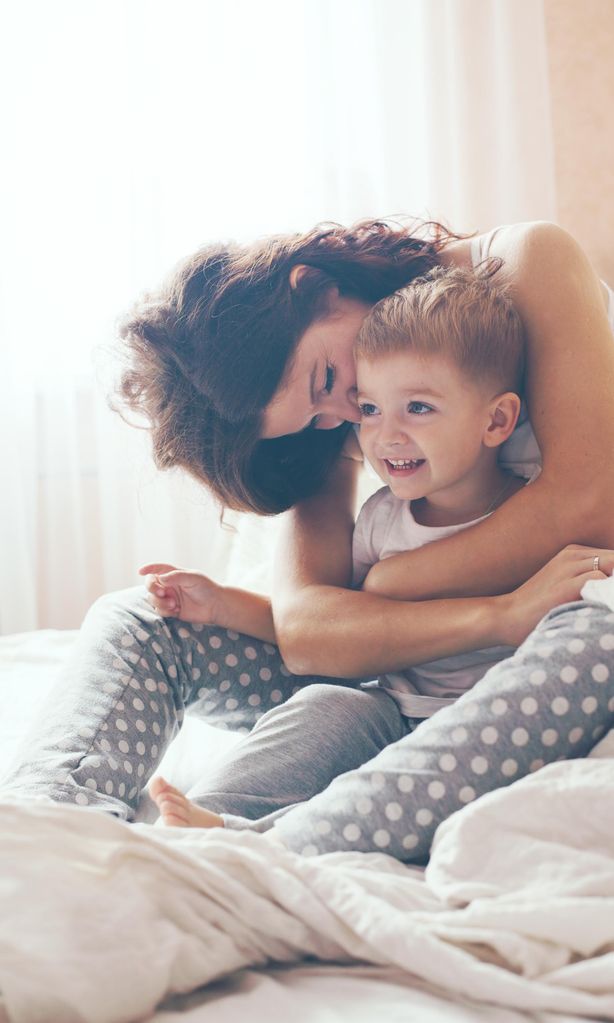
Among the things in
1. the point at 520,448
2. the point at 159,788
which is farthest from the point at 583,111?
the point at 159,788

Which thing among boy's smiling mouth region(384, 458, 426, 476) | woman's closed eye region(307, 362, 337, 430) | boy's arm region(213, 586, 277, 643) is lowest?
boy's arm region(213, 586, 277, 643)

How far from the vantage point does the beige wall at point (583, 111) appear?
273 centimetres

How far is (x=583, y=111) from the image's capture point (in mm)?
2760

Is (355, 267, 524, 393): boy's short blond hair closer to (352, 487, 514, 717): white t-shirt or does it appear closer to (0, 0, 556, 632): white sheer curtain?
(352, 487, 514, 717): white t-shirt

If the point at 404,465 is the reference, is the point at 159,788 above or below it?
below

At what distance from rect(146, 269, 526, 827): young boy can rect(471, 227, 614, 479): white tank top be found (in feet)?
0.09

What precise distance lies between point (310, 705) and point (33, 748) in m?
0.30

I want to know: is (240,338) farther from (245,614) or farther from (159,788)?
(159,788)

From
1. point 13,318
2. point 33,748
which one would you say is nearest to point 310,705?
point 33,748

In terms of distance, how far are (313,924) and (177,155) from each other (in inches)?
94.5

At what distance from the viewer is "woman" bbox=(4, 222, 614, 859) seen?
45.6 inches

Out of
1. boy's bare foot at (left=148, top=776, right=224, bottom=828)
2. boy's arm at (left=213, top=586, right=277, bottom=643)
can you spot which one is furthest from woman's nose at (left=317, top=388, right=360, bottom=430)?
boy's bare foot at (left=148, top=776, right=224, bottom=828)

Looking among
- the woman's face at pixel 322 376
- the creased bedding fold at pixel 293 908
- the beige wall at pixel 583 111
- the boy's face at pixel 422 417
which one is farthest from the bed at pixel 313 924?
the beige wall at pixel 583 111

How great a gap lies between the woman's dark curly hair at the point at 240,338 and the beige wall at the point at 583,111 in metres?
1.47
